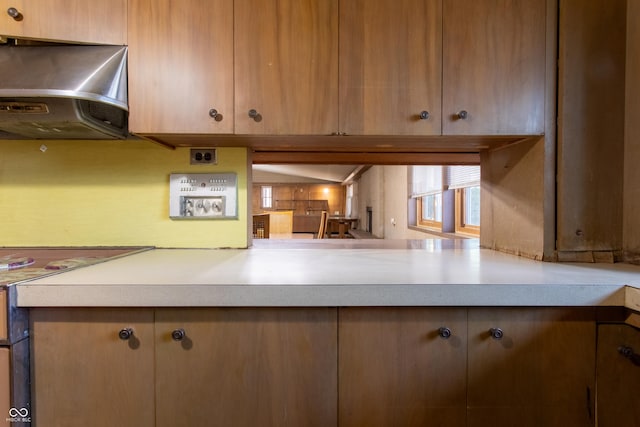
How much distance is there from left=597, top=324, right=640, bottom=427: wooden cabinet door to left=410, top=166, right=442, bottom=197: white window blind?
2251 mm

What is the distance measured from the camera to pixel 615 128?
0.97 m

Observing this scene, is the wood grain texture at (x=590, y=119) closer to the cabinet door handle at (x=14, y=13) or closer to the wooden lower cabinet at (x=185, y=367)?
the wooden lower cabinet at (x=185, y=367)

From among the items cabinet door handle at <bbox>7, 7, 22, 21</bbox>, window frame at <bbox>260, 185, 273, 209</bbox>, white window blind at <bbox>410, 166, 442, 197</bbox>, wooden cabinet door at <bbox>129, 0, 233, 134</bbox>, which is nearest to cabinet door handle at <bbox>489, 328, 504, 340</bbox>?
wooden cabinet door at <bbox>129, 0, 233, 134</bbox>

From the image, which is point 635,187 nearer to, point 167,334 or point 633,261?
point 633,261

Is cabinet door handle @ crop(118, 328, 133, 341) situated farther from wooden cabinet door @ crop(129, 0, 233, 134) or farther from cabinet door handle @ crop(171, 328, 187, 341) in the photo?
wooden cabinet door @ crop(129, 0, 233, 134)

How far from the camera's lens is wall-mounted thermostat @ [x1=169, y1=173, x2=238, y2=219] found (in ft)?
4.08

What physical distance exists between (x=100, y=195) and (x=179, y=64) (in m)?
0.66

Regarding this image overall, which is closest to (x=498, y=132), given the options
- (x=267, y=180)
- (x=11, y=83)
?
(x=11, y=83)

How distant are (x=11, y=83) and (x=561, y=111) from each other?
159 centimetres

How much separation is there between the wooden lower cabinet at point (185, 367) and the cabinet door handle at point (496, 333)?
0.36 meters

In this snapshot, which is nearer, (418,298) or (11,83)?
(418,298)

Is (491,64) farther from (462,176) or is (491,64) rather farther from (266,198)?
(266,198)

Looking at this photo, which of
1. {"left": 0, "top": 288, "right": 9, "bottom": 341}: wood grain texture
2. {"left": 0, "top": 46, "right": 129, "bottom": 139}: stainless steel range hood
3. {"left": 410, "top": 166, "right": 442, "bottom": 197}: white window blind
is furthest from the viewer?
{"left": 410, "top": 166, "right": 442, "bottom": 197}: white window blind

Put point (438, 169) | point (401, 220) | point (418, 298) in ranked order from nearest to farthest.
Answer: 1. point (418, 298)
2. point (438, 169)
3. point (401, 220)
